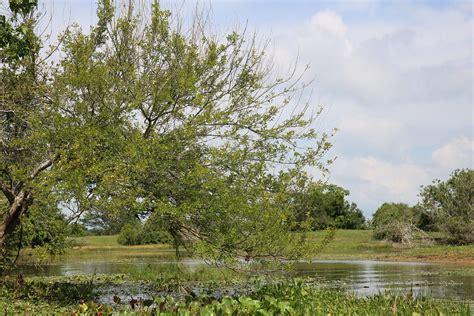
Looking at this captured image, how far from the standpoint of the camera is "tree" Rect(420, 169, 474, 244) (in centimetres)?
4806

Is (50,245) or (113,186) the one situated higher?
(113,186)

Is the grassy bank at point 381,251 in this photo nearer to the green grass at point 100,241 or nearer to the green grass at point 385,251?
the green grass at point 385,251

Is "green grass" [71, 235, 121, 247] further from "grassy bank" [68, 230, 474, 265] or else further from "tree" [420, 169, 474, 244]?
"tree" [420, 169, 474, 244]

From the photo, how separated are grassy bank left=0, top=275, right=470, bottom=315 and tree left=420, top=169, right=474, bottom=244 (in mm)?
34378

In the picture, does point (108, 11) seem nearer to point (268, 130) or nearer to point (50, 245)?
point (268, 130)

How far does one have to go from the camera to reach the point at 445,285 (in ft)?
71.8

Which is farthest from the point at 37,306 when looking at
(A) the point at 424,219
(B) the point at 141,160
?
(A) the point at 424,219

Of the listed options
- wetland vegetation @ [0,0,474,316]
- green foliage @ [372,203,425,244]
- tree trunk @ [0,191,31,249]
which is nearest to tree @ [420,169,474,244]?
green foliage @ [372,203,425,244]

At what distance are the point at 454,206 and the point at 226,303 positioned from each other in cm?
4519

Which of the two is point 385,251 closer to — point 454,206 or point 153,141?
point 454,206

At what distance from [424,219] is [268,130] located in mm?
44835

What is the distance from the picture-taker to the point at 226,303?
9.68m

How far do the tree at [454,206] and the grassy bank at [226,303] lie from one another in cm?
3438

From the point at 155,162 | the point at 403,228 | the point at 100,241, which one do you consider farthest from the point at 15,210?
the point at 100,241
